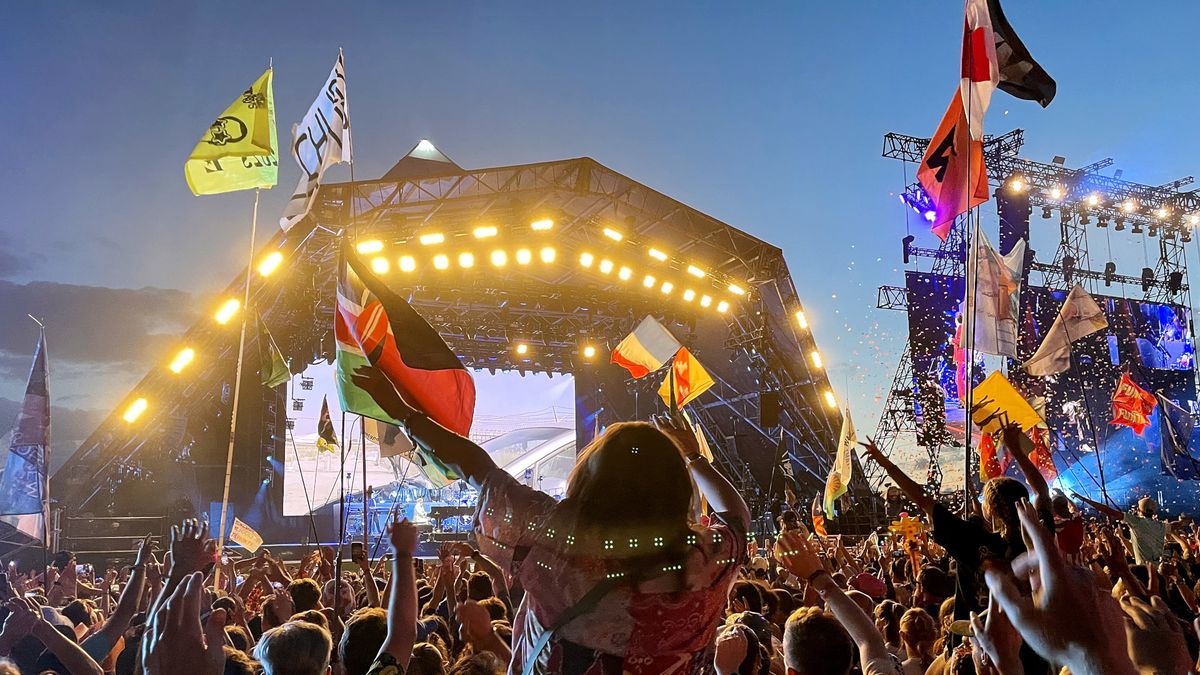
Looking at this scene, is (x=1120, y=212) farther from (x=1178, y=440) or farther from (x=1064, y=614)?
(x=1064, y=614)

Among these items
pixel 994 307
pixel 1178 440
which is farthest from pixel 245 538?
pixel 1178 440

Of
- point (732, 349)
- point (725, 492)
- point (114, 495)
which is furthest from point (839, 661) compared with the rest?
point (114, 495)

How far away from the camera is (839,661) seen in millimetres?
2264

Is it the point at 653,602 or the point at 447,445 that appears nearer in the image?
the point at 653,602

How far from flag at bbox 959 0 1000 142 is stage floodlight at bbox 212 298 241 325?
510 inches

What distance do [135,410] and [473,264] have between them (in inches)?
305

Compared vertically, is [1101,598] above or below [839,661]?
above

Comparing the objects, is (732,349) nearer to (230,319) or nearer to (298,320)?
(298,320)

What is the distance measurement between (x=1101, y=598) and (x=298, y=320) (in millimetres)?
16320

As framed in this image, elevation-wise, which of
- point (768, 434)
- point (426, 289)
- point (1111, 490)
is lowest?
point (1111, 490)

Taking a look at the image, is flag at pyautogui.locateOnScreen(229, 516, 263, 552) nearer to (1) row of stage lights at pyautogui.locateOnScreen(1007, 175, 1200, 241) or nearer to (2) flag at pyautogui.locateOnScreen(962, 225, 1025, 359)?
(2) flag at pyautogui.locateOnScreen(962, 225, 1025, 359)

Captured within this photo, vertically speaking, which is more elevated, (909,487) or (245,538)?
(909,487)

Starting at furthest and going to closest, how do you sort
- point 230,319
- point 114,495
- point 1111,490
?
1. point 1111,490
2. point 114,495
3. point 230,319

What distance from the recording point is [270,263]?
47.7 ft
